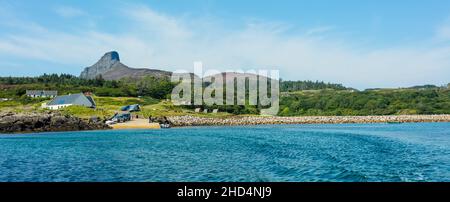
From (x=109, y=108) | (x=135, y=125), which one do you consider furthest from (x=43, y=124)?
(x=109, y=108)

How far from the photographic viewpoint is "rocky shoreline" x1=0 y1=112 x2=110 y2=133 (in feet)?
245

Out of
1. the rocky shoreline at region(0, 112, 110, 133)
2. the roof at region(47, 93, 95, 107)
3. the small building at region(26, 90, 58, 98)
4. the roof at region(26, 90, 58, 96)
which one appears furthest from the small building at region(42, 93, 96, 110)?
the rocky shoreline at region(0, 112, 110, 133)

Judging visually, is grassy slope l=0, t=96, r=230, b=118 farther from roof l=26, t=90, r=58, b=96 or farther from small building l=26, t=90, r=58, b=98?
roof l=26, t=90, r=58, b=96

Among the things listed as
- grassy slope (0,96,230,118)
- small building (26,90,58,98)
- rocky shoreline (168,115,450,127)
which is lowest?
rocky shoreline (168,115,450,127)

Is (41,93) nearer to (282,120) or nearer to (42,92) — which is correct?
(42,92)

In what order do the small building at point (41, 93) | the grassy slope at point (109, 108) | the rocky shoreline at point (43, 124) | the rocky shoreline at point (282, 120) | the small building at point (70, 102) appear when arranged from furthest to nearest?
the small building at point (41, 93)
the small building at point (70, 102)
the rocky shoreline at point (282, 120)
the grassy slope at point (109, 108)
the rocky shoreline at point (43, 124)

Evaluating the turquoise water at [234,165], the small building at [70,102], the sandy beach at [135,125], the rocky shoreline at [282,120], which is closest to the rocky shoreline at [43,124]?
the sandy beach at [135,125]

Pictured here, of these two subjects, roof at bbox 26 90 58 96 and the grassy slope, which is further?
roof at bbox 26 90 58 96

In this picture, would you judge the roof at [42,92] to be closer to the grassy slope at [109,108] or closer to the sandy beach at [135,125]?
the grassy slope at [109,108]

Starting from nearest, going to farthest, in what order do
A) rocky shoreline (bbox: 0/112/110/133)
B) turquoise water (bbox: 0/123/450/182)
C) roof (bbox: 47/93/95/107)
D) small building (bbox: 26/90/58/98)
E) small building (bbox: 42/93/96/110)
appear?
turquoise water (bbox: 0/123/450/182)
rocky shoreline (bbox: 0/112/110/133)
small building (bbox: 42/93/96/110)
roof (bbox: 47/93/95/107)
small building (bbox: 26/90/58/98)

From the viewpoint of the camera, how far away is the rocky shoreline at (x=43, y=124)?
74.8 m

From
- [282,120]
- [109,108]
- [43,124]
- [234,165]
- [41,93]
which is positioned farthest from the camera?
[41,93]

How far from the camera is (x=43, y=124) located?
255 feet

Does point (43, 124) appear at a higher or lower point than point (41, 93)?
lower
